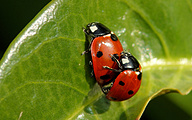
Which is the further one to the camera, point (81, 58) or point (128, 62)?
point (128, 62)

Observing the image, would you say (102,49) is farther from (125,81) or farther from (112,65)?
(125,81)

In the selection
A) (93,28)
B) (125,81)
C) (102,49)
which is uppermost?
(93,28)

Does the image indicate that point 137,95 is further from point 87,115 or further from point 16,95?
point 16,95

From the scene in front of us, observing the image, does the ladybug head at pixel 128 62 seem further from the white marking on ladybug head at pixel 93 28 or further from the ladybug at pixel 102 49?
the white marking on ladybug head at pixel 93 28

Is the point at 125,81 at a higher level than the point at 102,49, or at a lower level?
lower

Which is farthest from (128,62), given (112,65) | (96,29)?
(96,29)

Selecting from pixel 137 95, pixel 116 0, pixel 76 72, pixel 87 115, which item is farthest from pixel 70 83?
pixel 116 0
